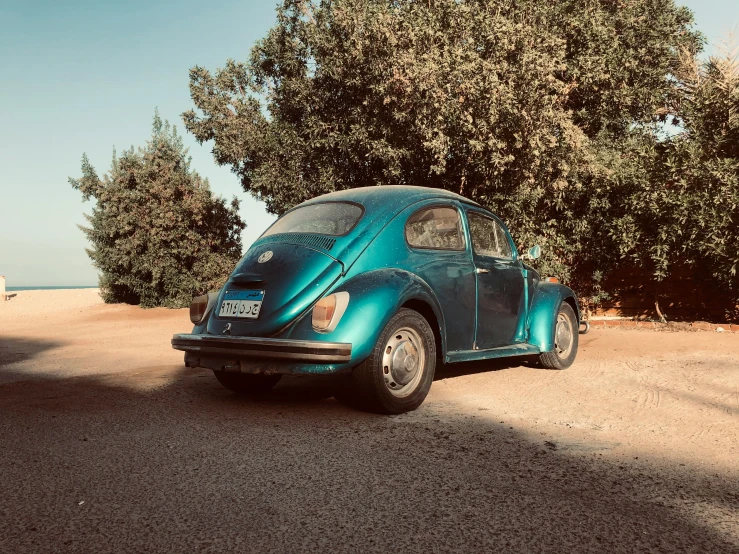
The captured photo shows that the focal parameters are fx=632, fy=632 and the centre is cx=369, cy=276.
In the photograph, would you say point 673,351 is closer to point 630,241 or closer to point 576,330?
point 576,330

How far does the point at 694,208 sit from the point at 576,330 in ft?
16.6

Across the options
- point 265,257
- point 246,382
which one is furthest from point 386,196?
point 246,382

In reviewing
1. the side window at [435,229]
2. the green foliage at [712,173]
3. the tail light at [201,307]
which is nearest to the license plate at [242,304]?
the tail light at [201,307]

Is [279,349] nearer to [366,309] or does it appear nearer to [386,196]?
[366,309]

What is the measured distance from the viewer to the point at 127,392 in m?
5.96

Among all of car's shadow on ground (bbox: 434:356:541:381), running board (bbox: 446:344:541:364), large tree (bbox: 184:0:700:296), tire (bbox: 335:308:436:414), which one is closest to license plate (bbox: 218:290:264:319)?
tire (bbox: 335:308:436:414)

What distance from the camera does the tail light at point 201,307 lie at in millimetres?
5445

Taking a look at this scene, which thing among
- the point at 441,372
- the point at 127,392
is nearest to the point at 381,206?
the point at 441,372

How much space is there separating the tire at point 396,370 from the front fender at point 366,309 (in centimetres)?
11

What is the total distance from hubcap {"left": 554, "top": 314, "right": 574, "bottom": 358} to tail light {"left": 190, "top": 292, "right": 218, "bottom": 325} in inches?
157

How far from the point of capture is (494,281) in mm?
6234

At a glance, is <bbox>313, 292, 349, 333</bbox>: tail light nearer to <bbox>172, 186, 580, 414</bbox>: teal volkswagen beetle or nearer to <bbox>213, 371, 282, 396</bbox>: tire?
<bbox>172, 186, 580, 414</bbox>: teal volkswagen beetle

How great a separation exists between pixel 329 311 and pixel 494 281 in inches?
88.7

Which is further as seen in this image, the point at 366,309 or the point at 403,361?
the point at 403,361
